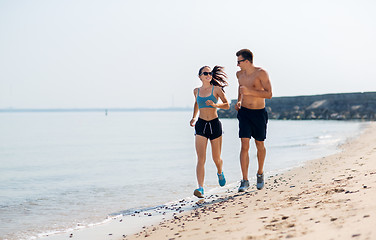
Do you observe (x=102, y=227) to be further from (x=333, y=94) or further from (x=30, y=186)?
(x=333, y=94)

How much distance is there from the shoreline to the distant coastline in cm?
4593

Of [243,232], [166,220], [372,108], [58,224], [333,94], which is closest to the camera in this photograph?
[243,232]

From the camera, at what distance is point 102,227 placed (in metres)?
6.62

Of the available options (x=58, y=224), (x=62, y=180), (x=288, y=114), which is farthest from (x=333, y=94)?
(x=58, y=224)

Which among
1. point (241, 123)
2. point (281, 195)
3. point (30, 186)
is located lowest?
point (30, 186)

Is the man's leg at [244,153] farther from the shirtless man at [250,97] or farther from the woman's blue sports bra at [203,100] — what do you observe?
the woman's blue sports bra at [203,100]

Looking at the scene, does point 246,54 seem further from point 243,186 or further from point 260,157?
point 243,186

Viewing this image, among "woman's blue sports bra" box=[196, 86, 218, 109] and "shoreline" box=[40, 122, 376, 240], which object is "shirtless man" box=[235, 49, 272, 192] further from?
"shoreline" box=[40, 122, 376, 240]

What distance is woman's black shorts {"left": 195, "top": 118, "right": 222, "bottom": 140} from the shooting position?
7262 millimetres

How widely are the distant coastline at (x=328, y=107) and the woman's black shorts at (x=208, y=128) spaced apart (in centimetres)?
4564

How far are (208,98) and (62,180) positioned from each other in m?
7.35

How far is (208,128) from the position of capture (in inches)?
287

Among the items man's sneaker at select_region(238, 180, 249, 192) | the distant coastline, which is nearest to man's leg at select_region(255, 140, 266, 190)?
man's sneaker at select_region(238, 180, 249, 192)

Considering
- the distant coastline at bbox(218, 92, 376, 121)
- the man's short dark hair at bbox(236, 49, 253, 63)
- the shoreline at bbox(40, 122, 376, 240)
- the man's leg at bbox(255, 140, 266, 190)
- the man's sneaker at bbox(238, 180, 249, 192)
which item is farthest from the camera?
the distant coastline at bbox(218, 92, 376, 121)
